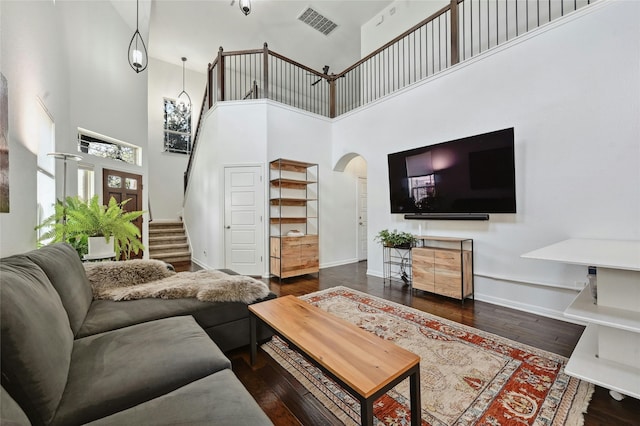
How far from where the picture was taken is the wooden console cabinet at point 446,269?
3154mm

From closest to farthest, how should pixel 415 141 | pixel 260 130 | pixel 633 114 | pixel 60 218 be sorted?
pixel 633 114, pixel 60 218, pixel 415 141, pixel 260 130

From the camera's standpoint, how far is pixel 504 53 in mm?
3100

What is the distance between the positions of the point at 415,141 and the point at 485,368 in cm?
308

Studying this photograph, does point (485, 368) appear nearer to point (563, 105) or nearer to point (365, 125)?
point (563, 105)

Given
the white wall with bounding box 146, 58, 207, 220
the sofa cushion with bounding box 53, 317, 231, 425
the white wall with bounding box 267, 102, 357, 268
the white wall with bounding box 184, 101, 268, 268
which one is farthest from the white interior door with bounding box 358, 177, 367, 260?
the white wall with bounding box 146, 58, 207, 220

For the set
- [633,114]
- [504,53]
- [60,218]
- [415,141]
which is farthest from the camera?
[415,141]

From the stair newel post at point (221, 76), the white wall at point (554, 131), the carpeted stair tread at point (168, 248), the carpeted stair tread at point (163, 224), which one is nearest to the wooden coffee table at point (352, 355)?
the white wall at point (554, 131)

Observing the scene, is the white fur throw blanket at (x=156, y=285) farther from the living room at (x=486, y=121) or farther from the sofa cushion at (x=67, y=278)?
the living room at (x=486, y=121)

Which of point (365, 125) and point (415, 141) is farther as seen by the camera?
point (365, 125)

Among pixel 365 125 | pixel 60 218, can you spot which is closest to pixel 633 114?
pixel 365 125

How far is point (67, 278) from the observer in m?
1.58

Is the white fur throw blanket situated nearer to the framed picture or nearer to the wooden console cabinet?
the framed picture

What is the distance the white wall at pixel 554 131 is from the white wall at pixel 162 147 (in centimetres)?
705

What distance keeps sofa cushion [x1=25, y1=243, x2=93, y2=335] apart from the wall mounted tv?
3.74 m
